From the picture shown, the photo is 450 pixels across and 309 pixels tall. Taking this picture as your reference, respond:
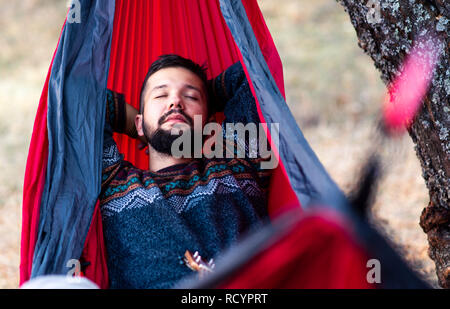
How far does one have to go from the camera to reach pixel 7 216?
11.1 ft

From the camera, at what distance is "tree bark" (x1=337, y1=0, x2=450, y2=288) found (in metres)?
1.39

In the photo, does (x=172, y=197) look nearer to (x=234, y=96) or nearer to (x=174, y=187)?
(x=174, y=187)

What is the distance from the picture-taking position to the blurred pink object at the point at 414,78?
1.39 metres

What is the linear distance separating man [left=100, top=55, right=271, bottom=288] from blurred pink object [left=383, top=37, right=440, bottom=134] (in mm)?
524

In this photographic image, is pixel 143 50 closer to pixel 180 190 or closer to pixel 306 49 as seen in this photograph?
pixel 180 190

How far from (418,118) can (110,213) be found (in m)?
→ 0.97

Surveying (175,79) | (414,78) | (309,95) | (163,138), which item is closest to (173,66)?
(175,79)

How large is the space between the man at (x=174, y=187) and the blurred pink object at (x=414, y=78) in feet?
1.72

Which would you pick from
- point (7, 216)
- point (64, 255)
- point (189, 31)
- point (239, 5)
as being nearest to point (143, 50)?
point (189, 31)

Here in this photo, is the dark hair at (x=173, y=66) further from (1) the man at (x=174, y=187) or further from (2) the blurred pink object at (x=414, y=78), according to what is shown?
(2) the blurred pink object at (x=414, y=78)

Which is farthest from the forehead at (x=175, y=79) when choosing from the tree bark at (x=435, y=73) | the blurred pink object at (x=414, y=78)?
the blurred pink object at (x=414, y=78)

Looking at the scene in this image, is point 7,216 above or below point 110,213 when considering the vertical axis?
above

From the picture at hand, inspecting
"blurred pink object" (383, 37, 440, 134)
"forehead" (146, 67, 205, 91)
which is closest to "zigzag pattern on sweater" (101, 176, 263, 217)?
"forehead" (146, 67, 205, 91)

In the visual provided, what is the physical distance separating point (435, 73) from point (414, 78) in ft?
0.20
